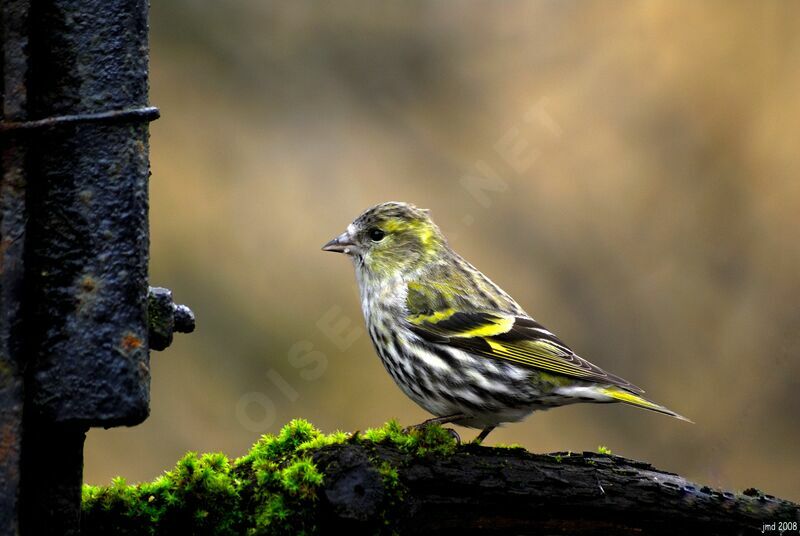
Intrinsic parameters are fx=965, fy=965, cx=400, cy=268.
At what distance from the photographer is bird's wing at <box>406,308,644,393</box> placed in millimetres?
3600

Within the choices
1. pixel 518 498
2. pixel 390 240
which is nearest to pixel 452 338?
pixel 390 240

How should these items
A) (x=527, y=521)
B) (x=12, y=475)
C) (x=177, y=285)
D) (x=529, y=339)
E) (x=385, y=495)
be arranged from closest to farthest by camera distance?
(x=12, y=475) → (x=385, y=495) → (x=527, y=521) → (x=529, y=339) → (x=177, y=285)

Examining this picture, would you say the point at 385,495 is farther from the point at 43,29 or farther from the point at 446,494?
the point at 43,29

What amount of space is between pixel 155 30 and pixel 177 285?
1348mm

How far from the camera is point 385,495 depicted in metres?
2.30

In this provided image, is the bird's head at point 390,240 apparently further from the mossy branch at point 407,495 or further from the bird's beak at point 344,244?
the mossy branch at point 407,495

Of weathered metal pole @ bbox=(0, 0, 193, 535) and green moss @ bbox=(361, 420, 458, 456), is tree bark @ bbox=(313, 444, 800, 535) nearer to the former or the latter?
green moss @ bbox=(361, 420, 458, 456)

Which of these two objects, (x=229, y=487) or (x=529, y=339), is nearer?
(x=229, y=487)

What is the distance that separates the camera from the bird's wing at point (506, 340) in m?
3.60

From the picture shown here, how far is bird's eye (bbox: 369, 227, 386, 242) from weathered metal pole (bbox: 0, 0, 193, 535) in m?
2.15

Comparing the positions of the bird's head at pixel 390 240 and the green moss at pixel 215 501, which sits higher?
the bird's head at pixel 390 240

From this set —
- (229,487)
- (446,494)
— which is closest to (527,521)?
(446,494)

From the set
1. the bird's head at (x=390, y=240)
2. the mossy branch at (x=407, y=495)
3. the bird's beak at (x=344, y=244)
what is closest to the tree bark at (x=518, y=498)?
the mossy branch at (x=407, y=495)

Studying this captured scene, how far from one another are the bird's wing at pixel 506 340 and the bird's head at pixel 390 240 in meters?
0.33
